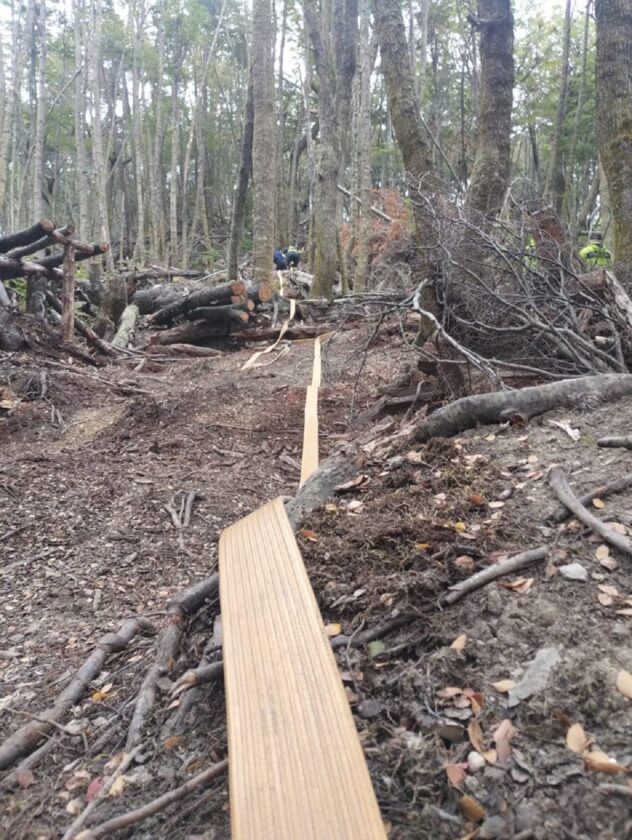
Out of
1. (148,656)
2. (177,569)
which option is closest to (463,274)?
(177,569)

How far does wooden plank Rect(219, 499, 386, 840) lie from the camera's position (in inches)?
39.4

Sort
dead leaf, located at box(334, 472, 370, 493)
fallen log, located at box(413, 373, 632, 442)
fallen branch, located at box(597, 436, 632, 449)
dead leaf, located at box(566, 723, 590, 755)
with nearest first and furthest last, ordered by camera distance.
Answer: dead leaf, located at box(566, 723, 590, 755), fallen branch, located at box(597, 436, 632, 449), dead leaf, located at box(334, 472, 370, 493), fallen log, located at box(413, 373, 632, 442)

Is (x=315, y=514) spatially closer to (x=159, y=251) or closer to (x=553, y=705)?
(x=553, y=705)

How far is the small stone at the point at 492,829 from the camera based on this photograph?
37.9 inches

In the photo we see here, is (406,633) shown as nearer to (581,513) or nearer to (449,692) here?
(449,692)

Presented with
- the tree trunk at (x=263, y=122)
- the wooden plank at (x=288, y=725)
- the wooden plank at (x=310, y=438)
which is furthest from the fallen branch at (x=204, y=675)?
the tree trunk at (x=263, y=122)

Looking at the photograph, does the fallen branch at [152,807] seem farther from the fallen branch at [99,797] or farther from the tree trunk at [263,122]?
the tree trunk at [263,122]

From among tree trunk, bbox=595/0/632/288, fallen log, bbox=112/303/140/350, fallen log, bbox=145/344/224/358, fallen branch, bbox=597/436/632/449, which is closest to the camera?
fallen branch, bbox=597/436/632/449

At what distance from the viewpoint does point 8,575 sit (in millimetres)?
2986

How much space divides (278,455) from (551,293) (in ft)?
7.81

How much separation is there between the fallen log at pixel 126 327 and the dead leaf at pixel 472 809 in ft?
28.6

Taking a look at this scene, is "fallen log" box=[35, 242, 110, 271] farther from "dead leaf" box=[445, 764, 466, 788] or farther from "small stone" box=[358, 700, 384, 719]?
"dead leaf" box=[445, 764, 466, 788]

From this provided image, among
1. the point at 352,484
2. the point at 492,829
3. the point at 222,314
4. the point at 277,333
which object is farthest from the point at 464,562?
the point at 222,314

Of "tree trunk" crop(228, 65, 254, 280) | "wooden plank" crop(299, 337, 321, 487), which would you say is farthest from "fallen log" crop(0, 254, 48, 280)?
"wooden plank" crop(299, 337, 321, 487)
